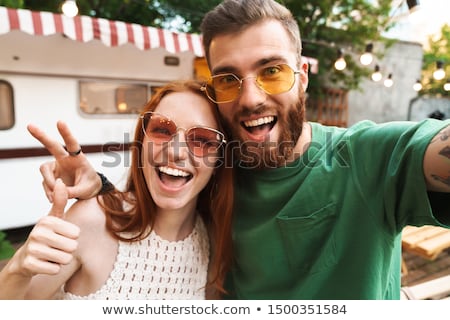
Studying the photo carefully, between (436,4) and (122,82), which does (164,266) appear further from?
(122,82)

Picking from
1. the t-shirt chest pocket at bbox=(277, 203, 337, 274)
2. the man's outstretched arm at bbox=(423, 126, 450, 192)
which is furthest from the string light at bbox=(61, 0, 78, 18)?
the man's outstretched arm at bbox=(423, 126, 450, 192)

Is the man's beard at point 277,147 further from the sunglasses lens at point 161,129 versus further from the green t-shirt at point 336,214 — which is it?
the sunglasses lens at point 161,129

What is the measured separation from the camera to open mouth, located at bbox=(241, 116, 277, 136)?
4.29ft

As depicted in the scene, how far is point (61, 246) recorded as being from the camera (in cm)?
93

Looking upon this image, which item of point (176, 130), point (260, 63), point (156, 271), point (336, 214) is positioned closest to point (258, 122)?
point (260, 63)

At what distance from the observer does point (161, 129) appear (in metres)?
1.25

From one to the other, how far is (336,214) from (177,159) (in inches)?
26.0

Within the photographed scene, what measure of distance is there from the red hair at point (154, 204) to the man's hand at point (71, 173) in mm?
92

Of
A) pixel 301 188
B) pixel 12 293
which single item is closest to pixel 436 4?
pixel 301 188

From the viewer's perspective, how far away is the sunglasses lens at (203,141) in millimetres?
1242

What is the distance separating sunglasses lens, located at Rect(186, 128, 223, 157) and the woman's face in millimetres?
15

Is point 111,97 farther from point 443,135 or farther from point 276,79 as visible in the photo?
point 443,135
